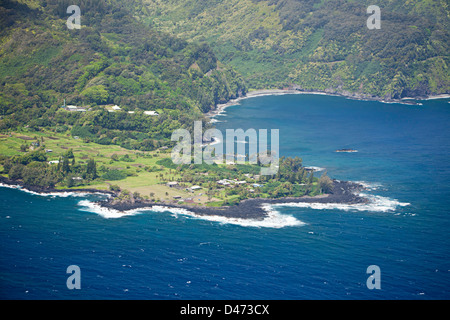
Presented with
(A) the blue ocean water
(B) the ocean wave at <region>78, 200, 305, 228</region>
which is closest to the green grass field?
(B) the ocean wave at <region>78, 200, 305, 228</region>

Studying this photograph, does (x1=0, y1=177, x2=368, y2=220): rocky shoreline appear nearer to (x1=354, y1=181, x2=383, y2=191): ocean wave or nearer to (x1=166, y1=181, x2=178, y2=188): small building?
(x1=354, y1=181, x2=383, y2=191): ocean wave

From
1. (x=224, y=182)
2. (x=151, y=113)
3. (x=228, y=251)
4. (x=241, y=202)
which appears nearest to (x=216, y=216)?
(x=241, y=202)

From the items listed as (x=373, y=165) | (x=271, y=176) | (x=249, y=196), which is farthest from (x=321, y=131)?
(x=249, y=196)

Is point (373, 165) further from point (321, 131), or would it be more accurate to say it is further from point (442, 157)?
point (321, 131)

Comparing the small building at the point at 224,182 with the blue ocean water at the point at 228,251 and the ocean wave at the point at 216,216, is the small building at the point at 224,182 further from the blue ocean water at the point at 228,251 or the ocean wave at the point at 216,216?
the blue ocean water at the point at 228,251

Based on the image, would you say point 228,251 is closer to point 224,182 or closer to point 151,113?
point 224,182

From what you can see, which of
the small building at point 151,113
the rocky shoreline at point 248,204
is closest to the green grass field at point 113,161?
the rocky shoreline at point 248,204
